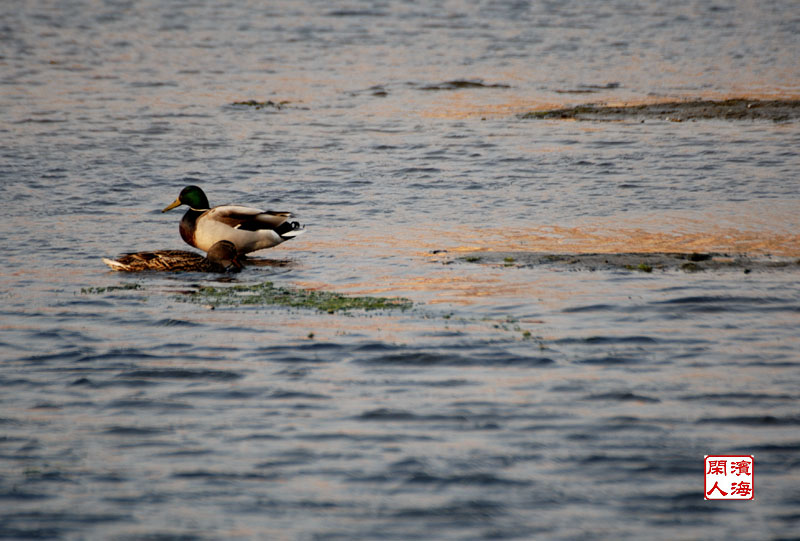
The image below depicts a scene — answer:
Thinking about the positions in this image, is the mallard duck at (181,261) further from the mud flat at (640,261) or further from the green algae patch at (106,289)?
the mud flat at (640,261)

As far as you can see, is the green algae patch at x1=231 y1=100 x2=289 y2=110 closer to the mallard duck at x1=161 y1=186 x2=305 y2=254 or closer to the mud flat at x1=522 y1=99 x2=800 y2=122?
the mud flat at x1=522 y1=99 x2=800 y2=122

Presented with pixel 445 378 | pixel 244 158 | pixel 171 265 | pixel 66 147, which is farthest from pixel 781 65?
pixel 445 378

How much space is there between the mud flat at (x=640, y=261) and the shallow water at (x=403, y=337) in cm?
21

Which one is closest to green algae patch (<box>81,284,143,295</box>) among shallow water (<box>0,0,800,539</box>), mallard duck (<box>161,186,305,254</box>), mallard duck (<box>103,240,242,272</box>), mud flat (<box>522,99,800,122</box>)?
shallow water (<box>0,0,800,539</box>)

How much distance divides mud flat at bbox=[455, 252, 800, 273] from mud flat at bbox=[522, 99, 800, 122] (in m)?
10.1

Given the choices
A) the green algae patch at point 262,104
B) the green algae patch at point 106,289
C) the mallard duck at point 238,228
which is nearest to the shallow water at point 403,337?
the green algae patch at point 106,289

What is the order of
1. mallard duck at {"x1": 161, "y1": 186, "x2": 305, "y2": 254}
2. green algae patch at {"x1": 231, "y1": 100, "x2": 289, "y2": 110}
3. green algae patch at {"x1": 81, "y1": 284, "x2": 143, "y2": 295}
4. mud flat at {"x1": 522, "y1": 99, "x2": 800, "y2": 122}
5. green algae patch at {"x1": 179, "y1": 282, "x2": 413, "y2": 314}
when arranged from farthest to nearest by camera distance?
green algae patch at {"x1": 231, "y1": 100, "x2": 289, "y2": 110}, mud flat at {"x1": 522, "y1": 99, "x2": 800, "y2": 122}, mallard duck at {"x1": 161, "y1": 186, "x2": 305, "y2": 254}, green algae patch at {"x1": 81, "y1": 284, "x2": 143, "y2": 295}, green algae patch at {"x1": 179, "y1": 282, "x2": 413, "y2": 314}

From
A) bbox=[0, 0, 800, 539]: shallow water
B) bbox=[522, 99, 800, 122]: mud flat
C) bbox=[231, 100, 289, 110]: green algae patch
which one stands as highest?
bbox=[231, 100, 289, 110]: green algae patch

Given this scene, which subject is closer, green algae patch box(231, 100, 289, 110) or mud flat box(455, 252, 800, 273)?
mud flat box(455, 252, 800, 273)

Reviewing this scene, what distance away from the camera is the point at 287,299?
33.2 ft

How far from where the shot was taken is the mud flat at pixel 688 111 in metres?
21.0

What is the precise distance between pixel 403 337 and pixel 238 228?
148 inches

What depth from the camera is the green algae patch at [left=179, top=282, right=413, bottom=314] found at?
9.76 metres

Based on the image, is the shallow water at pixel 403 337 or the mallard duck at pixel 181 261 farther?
the mallard duck at pixel 181 261
